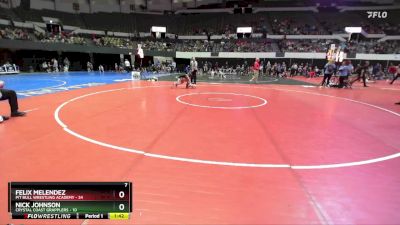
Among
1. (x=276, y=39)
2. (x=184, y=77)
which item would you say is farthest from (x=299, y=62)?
(x=184, y=77)

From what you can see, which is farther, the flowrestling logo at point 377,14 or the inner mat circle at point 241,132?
the flowrestling logo at point 377,14

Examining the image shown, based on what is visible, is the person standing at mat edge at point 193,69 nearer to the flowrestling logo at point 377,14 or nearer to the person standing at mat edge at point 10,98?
the person standing at mat edge at point 10,98

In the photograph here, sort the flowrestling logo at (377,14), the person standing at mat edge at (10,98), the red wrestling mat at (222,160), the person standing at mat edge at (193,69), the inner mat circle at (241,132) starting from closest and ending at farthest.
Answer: the red wrestling mat at (222,160)
the inner mat circle at (241,132)
the person standing at mat edge at (10,98)
the person standing at mat edge at (193,69)
the flowrestling logo at (377,14)

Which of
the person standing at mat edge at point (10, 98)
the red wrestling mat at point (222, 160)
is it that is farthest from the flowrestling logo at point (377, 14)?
the person standing at mat edge at point (10, 98)

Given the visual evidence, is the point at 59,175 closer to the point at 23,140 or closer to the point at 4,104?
the point at 23,140

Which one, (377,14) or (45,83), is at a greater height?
(377,14)
